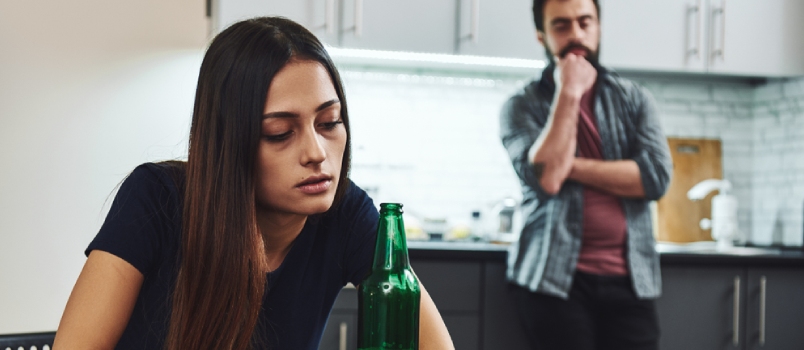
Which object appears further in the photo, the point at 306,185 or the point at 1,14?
the point at 1,14

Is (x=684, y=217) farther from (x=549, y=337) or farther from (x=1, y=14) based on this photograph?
(x=1, y=14)

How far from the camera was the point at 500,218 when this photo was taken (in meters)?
3.19

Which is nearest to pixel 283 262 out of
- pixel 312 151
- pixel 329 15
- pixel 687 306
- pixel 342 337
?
pixel 312 151

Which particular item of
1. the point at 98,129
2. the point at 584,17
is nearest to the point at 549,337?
the point at 584,17

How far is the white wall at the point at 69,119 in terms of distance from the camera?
98.3 inches

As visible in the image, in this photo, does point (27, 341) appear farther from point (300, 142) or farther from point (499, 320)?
point (499, 320)

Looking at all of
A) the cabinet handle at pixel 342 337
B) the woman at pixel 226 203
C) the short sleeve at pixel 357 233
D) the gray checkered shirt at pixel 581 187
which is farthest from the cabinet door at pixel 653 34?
the woman at pixel 226 203

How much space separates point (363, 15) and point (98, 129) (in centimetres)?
98

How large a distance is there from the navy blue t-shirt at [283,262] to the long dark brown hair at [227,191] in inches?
4.2

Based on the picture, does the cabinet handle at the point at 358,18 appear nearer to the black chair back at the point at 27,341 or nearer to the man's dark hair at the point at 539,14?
the man's dark hair at the point at 539,14

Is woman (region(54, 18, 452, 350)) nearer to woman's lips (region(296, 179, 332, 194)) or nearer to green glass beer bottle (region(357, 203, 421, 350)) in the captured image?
woman's lips (region(296, 179, 332, 194))

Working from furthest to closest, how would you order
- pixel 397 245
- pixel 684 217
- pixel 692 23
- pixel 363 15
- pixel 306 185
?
pixel 684 217 → pixel 692 23 → pixel 363 15 → pixel 306 185 → pixel 397 245

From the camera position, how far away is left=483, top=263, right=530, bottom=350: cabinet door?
2691mm

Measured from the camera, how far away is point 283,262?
122 cm
